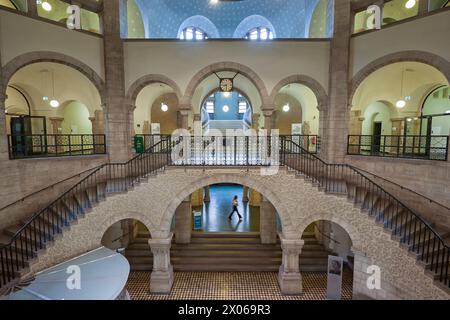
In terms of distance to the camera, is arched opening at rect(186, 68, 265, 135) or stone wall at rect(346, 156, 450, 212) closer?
stone wall at rect(346, 156, 450, 212)

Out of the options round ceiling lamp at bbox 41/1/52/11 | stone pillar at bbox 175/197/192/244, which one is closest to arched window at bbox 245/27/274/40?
round ceiling lamp at bbox 41/1/52/11

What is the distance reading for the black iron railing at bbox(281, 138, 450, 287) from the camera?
607 cm

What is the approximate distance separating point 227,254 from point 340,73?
8.18 m

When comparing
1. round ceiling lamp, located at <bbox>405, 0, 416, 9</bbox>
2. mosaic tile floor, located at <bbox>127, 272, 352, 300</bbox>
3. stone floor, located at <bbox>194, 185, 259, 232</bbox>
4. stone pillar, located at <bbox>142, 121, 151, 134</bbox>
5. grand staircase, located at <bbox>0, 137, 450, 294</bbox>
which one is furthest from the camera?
stone pillar, located at <bbox>142, 121, 151, 134</bbox>

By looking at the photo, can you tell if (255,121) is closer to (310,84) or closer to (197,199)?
(310,84)

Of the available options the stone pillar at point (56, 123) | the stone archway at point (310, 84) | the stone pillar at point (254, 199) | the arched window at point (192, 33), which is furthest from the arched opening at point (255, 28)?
the stone pillar at point (56, 123)

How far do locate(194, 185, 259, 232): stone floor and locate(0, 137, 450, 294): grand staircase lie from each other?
7.09ft

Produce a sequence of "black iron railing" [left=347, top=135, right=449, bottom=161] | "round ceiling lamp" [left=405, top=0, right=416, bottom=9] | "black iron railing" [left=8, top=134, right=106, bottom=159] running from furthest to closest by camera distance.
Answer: "black iron railing" [left=347, top=135, right=449, bottom=161], "round ceiling lamp" [left=405, top=0, right=416, bottom=9], "black iron railing" [left=8, top=134, right=106, bottom=159]

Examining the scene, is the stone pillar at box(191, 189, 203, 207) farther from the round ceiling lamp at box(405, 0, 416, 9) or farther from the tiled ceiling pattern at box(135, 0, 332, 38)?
the round ceiling lamp at box(405, 0, 416, 9)

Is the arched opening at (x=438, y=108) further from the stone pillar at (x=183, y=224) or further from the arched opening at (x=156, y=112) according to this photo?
the arched opening at (x=156, y=112)

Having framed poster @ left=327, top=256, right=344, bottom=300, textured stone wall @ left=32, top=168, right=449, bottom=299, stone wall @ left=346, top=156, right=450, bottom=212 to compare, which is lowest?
framed poster @ left=327, top=256, right=344, bottom=300

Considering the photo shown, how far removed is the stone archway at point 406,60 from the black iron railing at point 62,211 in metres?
7.23

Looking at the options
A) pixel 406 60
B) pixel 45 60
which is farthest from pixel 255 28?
pixel 45 60

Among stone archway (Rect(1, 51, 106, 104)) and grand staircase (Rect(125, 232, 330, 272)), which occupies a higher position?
stone archway (Rect(1, 51, 106, 104))
